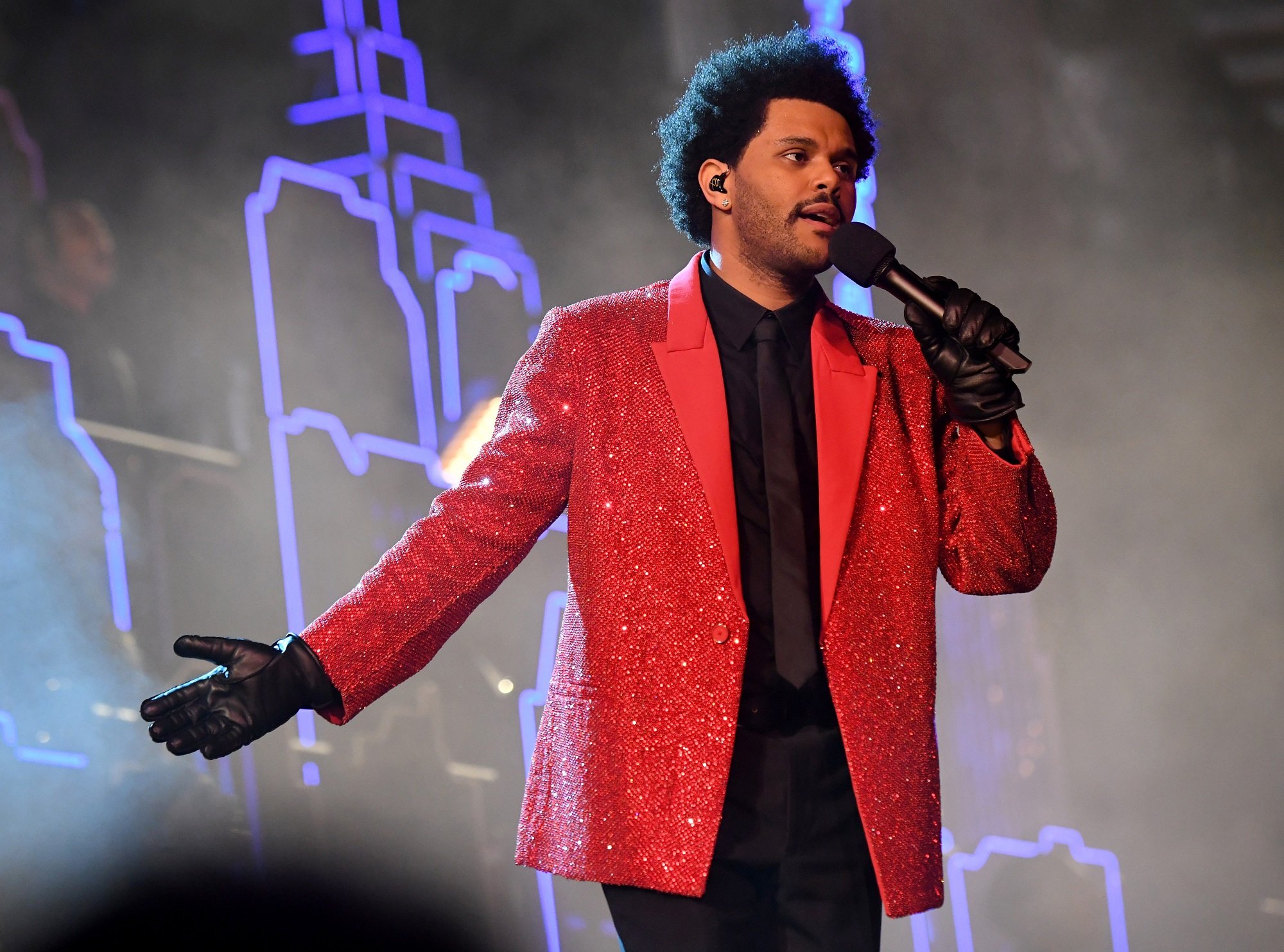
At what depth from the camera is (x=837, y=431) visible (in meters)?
1.41

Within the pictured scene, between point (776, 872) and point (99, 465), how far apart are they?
2.15 metres

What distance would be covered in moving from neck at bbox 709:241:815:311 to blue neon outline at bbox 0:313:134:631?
1.92 meters

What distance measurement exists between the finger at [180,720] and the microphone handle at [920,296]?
860 millimetres

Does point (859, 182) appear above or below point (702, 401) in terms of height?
above

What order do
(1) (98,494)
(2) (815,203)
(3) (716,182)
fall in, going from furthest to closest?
(1) (98,494) → (3) (716,182) → (2) (815,203)

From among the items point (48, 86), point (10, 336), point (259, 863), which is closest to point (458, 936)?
point (259, 863)

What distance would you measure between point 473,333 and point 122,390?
0.86m

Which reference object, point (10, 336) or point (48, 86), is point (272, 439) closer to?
point (10, 336)

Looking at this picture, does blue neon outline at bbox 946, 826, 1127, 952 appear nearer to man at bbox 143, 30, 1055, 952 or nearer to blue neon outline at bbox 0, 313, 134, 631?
man at bbox 143, 30, 1055, 952

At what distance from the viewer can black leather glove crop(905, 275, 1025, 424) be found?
1.29 m

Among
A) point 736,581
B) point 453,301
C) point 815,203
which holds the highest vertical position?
point 453,301

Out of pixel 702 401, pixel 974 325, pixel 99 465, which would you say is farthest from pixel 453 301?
pixel 974 325

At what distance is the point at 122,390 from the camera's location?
290 cm

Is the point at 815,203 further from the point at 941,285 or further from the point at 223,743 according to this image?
the point at 223,743
